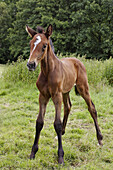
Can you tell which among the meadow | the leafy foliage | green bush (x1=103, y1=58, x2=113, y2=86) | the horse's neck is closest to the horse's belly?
the horse's neck

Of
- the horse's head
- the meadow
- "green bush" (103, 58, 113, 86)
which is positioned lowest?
the meadow

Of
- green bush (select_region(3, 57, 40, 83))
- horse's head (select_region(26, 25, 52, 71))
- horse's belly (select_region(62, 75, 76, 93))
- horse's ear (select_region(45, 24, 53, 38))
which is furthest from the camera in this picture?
green bush (select_region(3, 57, 40, 83))

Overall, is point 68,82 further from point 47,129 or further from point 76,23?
point 76,23

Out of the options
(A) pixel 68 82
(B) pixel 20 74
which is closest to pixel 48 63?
(A) pixel 68 82

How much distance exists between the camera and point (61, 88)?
3.27 meters

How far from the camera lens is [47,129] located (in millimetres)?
4641

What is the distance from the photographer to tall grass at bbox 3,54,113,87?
8141mm

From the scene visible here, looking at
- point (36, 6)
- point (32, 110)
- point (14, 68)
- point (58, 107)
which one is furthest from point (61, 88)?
point (36, 6)

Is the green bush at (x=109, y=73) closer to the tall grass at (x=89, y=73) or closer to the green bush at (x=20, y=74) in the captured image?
the tall grass at (x=89, y=73)

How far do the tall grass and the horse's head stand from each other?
16.8ft

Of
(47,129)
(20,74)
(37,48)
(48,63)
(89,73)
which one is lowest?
(47,129)

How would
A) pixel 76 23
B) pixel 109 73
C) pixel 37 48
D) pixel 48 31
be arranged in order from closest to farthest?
pixel 37 48, pixel 48 31, pixel 109 73, pixel 76 23

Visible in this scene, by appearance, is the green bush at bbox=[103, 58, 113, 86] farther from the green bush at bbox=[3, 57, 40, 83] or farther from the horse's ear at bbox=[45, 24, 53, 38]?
the horse's ear at bbox=[45, 24, 53, 38]

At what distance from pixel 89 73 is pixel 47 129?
436 centimetres
